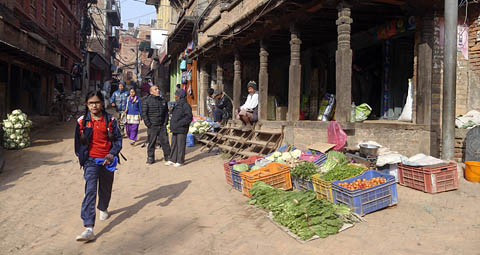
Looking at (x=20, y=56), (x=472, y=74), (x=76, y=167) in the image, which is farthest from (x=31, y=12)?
(x=472, y=74)

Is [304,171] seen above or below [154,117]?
below

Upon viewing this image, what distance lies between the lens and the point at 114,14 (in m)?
43.0

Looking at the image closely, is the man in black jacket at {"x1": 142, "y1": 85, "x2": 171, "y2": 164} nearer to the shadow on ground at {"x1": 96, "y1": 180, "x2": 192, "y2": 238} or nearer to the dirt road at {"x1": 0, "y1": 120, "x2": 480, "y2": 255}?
the dirt road at {"x1": 0, "y1": 120, "x2": 480, "y2": 255}

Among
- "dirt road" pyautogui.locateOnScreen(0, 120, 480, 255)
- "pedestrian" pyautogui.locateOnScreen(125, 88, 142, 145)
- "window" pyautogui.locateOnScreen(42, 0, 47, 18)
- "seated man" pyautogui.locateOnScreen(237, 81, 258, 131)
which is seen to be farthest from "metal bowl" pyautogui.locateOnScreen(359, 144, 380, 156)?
"window" pyautogui.locateOnScreen(42, 0, 47, 18)

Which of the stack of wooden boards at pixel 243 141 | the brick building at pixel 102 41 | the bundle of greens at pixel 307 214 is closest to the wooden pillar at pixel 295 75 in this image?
the stack of wooden boards at pixel 243 141

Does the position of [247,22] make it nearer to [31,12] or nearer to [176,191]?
[176,191]

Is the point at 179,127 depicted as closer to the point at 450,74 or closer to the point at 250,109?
the point at 250,109

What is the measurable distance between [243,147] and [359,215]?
5506 millimetres

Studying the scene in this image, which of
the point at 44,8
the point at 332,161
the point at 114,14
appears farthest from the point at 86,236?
the point at 114,14

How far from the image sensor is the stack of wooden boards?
848cm

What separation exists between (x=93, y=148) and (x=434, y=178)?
5.18m

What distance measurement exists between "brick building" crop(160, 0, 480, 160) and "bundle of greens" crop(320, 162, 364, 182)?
200 cm

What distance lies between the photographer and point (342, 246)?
140 inches

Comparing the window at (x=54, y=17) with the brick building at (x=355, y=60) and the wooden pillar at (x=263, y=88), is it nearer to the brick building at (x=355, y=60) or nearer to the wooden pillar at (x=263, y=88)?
the brick building at (x=355, y=60)
